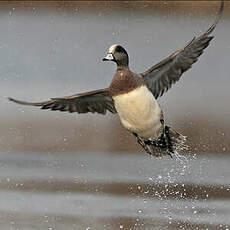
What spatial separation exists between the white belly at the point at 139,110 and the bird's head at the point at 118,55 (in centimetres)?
13

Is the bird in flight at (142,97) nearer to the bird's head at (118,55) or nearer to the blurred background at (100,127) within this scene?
the bird's head at (118,55)

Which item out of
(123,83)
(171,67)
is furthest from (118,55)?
(171,67)

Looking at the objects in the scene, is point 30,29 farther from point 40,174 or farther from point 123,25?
point 40,174

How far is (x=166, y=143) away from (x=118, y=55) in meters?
0.57

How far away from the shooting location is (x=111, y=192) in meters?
5.00

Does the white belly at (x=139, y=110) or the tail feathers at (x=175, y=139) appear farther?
the tail feathers at (x=175, y=139)

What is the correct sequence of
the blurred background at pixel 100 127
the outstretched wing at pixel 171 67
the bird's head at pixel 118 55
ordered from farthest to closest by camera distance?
the blurred background at pixel 100 127
the outstretched wing at pixel 171 67
the bird's head at pixel 118 55

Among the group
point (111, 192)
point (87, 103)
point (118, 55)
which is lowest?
point (111, 192)

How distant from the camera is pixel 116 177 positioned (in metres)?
5.26

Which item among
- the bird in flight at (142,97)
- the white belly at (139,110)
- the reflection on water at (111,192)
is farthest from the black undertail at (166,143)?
the reflection on water at (111,192)

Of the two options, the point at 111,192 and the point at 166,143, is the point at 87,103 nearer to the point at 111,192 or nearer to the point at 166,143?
the point at 166,143

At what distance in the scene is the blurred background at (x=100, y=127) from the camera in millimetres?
4726

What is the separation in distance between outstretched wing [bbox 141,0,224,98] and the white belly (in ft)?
0.56

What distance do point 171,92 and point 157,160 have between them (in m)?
0.77
